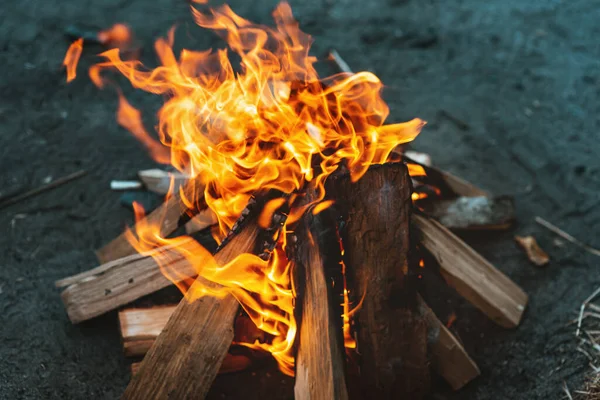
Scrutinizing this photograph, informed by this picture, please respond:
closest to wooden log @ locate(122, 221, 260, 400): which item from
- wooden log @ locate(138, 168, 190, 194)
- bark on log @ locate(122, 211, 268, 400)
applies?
bark on log @ locate(122, 211, 268, 400)

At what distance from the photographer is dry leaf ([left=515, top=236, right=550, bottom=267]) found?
137 inches

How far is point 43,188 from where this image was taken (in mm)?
3861

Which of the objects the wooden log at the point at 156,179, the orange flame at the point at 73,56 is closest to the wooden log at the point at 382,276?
the wooden log at the point at 156,179

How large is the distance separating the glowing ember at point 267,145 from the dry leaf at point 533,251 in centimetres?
100

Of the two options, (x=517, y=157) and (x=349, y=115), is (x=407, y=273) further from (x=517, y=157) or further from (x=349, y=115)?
(x=517, y=157)

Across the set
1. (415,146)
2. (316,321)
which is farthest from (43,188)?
(415,146)

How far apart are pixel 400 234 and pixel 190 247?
3.23 ft

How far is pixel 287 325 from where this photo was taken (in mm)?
2639

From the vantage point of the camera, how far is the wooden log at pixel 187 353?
2.37 metres

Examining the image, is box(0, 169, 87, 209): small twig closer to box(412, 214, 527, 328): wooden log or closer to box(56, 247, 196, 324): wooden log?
box(56, 247, 196, 324): wooden log

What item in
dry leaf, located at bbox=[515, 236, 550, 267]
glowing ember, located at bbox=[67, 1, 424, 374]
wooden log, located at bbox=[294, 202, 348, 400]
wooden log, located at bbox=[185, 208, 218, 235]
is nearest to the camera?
wooden log, located at bbox=[294, 202, 348, 400]

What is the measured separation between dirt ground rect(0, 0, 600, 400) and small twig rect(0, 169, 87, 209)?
0.18ft

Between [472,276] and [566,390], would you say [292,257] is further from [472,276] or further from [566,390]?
[566,390]

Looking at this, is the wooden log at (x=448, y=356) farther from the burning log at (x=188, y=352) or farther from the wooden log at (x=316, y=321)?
the burning log at (x=188, y=352)
